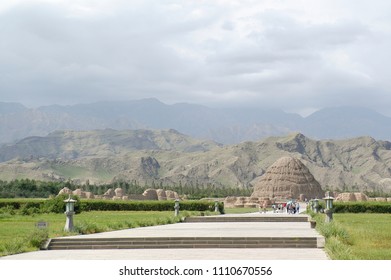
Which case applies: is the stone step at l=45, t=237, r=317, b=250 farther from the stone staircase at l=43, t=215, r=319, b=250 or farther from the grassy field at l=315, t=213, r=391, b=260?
the grassy field at l=315, t=213, r=391, b=260

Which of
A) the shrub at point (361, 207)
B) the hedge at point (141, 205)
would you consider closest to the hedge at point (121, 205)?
the hedge at point (141, 205)

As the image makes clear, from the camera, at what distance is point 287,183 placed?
108 meters

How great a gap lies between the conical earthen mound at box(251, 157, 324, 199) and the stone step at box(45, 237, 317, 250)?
279ft

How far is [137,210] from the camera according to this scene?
6662 cm

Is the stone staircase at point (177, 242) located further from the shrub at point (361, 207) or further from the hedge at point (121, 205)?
the shrub at point (361, 207)

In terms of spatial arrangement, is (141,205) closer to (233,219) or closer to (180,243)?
(233,219)

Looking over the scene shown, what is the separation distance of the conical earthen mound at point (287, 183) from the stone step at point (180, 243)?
8509 cm

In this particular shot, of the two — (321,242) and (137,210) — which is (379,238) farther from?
(137,210)

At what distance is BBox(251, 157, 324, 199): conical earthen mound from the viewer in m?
108

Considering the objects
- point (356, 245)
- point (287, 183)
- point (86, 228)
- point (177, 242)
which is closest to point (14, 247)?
point (177, 242)
